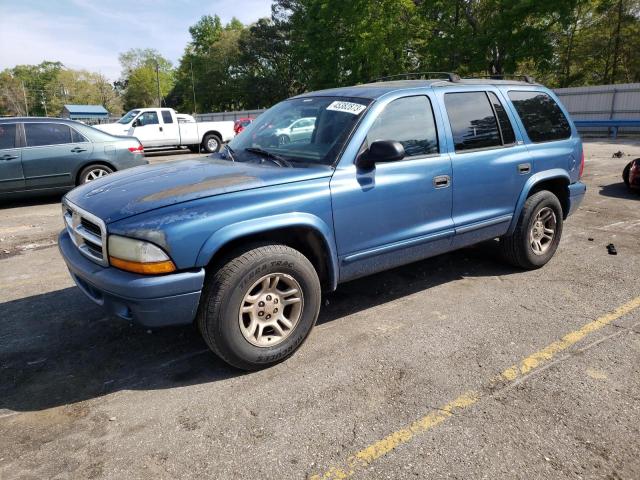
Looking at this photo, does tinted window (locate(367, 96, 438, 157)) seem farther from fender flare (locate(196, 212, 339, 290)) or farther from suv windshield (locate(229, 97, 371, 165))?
fender flare (locate(196, 212, 339, 290))

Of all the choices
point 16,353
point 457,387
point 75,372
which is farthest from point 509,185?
point 16,353

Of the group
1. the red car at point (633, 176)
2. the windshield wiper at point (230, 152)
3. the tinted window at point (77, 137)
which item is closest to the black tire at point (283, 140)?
the windshield wiper at point (230, 152)

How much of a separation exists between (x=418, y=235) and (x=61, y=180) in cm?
740

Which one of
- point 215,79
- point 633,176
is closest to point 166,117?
point 633,176

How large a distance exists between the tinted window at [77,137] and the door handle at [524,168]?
25.6 ft

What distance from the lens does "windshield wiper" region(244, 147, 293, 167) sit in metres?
3.46

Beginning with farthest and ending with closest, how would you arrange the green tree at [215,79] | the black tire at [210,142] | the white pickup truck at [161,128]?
the green tree at [215,79], the black tire at [210,142], the white pickup truck at [161,128]

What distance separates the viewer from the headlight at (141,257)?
2.66 metres

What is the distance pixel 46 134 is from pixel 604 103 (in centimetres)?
2456

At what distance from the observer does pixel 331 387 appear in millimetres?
2916

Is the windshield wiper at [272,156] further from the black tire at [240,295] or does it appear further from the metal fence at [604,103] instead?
the metal fence at [604,103]

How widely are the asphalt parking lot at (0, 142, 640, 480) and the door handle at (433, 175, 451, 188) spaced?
103 cm

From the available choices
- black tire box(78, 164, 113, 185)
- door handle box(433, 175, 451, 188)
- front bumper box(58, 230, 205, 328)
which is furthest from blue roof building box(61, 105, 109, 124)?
front bumper box(58, 230, 205, 328)

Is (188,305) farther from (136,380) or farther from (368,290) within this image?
(368,290)
